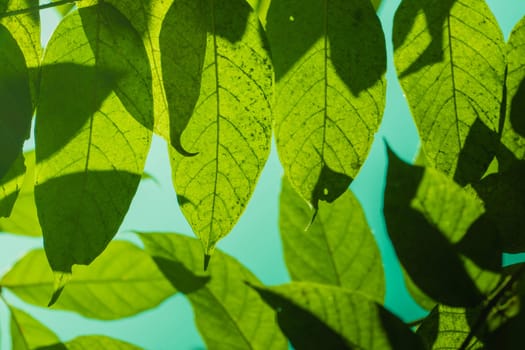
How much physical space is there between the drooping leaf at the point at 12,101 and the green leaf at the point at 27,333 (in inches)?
19.0

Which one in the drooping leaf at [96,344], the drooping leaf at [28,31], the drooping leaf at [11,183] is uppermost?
the drooping leaf at [28,31]

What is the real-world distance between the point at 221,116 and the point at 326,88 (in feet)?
0.53

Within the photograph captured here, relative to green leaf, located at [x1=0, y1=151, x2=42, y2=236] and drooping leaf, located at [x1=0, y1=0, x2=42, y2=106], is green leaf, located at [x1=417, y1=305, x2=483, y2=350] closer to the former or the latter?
drooping leaf, located at [x1=0, y1=0, x2=42, y2=106]

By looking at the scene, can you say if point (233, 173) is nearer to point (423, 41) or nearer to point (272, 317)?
point (272, 317)

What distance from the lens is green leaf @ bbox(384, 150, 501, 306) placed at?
0.64 meters

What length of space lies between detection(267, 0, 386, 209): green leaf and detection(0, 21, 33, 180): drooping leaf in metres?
0.35

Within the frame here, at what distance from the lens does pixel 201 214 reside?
846mm

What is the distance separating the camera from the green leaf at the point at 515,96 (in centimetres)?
79

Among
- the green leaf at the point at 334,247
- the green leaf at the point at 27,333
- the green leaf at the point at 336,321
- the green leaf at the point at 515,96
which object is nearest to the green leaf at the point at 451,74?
the green leaf at the point at 515,96

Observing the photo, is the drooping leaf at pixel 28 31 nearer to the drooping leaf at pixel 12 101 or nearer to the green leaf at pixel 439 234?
the drooping leaf at pixel 12 101

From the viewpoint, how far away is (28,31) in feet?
2.91

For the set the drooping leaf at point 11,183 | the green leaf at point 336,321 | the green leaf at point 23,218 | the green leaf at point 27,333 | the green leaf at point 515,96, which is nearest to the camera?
the green leaf at point 336,321

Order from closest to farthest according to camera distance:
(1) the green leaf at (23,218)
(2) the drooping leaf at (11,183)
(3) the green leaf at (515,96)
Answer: (3) the green leaf at (515,96)
(2) the drooping leaf at (11,183)
(1) the green leaf at (23,218)

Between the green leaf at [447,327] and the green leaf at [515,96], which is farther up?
the green leaf at [515,96]
